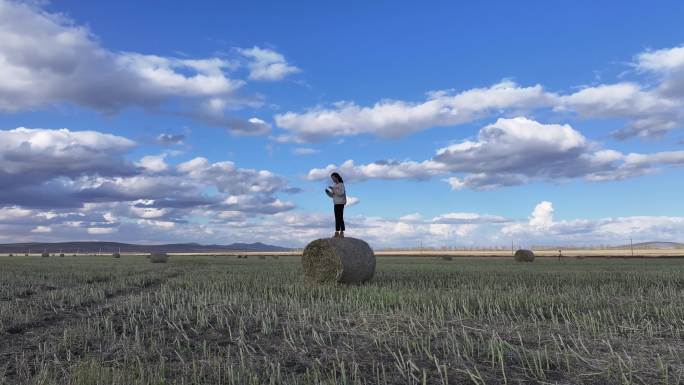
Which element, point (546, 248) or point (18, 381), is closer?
point (18, 381)

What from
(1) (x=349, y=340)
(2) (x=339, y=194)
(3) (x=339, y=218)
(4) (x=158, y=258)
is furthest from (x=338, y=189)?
(4) (x=158, y=258)

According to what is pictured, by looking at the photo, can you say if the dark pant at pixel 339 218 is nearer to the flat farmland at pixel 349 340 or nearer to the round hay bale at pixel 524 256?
the flat farmland at pixel 349 340

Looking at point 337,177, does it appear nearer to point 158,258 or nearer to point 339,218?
point 339,218

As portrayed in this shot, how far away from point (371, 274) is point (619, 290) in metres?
6.88

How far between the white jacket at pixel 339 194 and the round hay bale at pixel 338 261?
3.95 feet

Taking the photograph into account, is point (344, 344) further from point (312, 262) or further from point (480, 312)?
point (312, 262)

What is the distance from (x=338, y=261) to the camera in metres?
15.4

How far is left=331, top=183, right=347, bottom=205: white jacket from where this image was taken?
1634 cm

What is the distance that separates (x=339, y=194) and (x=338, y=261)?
218 cm

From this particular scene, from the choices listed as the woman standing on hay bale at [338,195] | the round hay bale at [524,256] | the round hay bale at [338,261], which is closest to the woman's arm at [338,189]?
the woman standing on hay bale at [338,195]

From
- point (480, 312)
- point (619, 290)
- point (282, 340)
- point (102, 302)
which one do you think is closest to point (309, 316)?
point (282, 340)

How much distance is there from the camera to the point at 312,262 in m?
16.1

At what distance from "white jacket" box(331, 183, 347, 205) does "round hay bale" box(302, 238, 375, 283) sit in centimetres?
120

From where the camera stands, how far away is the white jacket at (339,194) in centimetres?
1634
